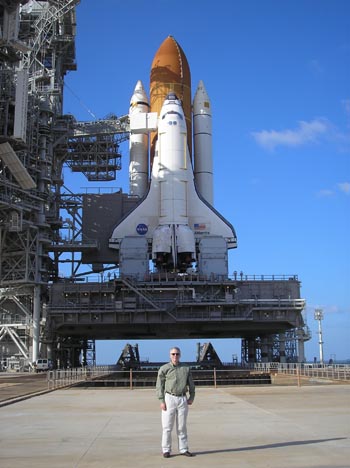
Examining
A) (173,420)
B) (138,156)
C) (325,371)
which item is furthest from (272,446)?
(138,156)

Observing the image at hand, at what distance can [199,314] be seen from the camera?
47375mm

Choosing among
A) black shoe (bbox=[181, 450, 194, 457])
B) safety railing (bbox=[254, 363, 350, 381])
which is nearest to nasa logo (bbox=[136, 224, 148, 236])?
safety railing (bbox=[254, 363, 350, 381])

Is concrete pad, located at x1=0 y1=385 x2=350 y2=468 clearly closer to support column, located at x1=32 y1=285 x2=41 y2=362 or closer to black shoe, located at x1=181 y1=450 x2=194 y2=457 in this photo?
A: black shoe, located at x1=181 y1=450 x2=194 y2=457

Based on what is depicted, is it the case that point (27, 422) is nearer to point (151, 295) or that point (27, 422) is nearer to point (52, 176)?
point (151, 295)

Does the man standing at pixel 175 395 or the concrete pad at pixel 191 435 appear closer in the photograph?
the concrete pad at pixel 191 435

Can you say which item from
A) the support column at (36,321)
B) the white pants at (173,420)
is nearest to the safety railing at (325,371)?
the support column at (36,321)

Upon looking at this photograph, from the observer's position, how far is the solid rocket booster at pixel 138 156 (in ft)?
182

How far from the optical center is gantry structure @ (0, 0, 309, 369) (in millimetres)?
46000

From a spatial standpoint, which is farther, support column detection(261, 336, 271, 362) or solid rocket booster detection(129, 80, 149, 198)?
solid rocket booster detection(129, 80, 149, 198)

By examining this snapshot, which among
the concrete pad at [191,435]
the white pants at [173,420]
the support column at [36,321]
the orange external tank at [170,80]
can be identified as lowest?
the concrete pad at [191,435]

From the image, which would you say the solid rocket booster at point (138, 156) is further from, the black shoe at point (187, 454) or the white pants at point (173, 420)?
the black shoe at point (187, 454)

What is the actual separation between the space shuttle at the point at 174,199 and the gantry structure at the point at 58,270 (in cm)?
207

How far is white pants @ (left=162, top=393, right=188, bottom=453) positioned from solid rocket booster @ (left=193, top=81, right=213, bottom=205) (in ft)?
148

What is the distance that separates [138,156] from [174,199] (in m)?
9.62
